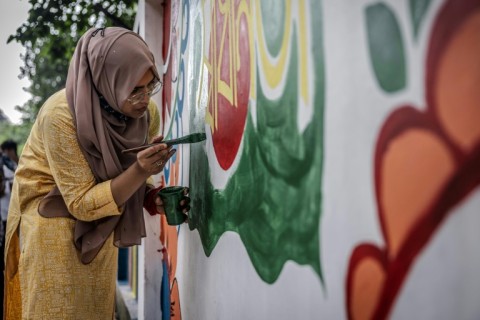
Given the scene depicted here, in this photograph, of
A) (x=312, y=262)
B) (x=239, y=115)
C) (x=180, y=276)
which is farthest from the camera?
(x=180, y=276)

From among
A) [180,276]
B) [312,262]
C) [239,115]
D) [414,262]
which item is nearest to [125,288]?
[180,276]

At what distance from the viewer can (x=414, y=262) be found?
84 cm

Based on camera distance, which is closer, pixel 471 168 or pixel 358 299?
pixel 471 168

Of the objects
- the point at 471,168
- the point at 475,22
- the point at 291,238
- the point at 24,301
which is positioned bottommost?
the point at 24,301

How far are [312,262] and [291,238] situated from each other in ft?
0.41

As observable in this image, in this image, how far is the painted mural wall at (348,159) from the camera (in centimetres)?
76

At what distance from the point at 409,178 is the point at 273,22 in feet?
2.28

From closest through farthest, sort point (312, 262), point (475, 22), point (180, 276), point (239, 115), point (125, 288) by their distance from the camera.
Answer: point (475, 22), point (312, 262), point (239, 115), point (180, 276), point (125, 288)

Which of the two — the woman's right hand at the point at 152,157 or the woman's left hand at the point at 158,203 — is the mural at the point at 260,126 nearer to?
the woman's left hand at the point at 158,203

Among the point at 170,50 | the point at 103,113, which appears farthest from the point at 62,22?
the point at 103,113

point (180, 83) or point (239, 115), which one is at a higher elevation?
point (180, 83)

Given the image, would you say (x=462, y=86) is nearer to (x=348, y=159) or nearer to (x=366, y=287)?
(x=348, y=159)

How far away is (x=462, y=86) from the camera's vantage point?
75 cm

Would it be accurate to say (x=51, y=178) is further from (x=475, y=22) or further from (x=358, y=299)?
(x=475, y=22)
